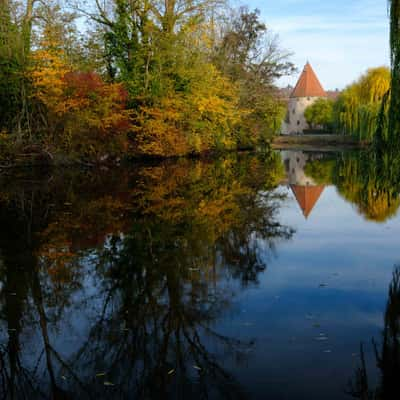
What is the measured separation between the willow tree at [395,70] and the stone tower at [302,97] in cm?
8445

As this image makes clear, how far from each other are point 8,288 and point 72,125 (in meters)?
18.1

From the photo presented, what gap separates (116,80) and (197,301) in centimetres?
2386

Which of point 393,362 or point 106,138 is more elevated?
point 106,138

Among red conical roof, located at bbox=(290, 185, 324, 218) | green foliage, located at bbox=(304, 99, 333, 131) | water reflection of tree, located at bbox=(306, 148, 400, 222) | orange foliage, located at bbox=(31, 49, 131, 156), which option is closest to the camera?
water reflection of tree, located at bbox=(306, 148, 400, 222)

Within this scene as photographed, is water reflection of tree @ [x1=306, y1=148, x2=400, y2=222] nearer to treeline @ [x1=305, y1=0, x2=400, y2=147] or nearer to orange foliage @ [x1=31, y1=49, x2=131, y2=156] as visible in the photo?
treeline @ [x1=305, y1=0, x2=400, y2=147]

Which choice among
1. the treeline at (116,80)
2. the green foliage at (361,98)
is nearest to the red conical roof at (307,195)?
the treeline at (116,80)

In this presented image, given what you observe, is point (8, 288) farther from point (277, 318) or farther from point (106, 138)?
point (106, 138)

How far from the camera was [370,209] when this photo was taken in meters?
13.9

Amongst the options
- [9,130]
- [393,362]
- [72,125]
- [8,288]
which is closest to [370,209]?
[393,362]

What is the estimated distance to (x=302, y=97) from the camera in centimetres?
9081

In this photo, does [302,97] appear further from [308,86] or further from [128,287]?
[128,287]

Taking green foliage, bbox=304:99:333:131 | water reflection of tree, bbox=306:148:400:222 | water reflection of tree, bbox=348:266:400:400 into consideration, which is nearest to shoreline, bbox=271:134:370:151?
green foliage, bbox=304:99:333:131

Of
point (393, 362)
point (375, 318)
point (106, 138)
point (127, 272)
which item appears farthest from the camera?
point (106, 138)

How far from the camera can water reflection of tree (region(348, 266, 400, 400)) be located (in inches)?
161
